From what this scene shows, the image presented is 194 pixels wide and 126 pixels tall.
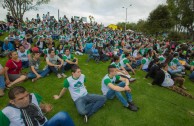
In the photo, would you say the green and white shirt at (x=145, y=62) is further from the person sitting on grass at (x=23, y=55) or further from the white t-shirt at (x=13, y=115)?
the white t-shirt at (x=13, y=115)

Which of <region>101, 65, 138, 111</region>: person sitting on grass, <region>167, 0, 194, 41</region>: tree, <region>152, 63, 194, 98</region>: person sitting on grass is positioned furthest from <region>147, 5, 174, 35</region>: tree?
<region>101, 65, 138, 111</region>: person sitting on grass

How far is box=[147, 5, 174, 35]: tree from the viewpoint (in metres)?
41.7

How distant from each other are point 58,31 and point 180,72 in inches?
733

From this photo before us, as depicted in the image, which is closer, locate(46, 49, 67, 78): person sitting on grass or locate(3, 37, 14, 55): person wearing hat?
locate(46, 49, 67, 78): person sitting on grass

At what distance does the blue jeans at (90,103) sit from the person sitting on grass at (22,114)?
1874mm

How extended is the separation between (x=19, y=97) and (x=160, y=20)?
43.6 metres

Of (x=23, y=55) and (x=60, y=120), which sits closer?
(x=60, y=120)

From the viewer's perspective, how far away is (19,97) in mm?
3275

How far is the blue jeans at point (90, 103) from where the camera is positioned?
541 centimetres

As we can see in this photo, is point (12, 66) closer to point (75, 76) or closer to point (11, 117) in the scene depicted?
point (75, 76)

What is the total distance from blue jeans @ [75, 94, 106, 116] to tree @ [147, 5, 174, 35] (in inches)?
1585

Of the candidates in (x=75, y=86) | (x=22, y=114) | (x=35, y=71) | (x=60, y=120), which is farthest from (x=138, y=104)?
(x=35, y=71)

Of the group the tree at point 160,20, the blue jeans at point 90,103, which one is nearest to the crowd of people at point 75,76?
the blue jeans at point 90,103

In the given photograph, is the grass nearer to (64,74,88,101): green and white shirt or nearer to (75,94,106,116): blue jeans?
(75,94,106,116): blue jeans
